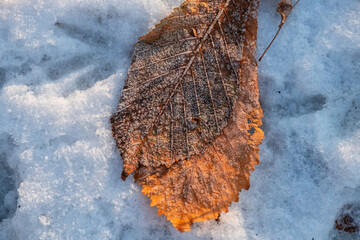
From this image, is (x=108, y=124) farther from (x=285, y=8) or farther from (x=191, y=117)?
(x=285, y=8)

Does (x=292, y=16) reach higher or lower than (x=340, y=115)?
higher

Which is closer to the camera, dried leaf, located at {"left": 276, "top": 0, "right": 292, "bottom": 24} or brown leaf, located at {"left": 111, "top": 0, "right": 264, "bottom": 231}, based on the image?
brown leaf, located at {"left": 111, "top": 0, "right": 264, "bottom": 231}

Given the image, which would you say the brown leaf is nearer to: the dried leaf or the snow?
the snow

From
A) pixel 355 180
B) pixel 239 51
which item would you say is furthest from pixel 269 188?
pixel 239 51

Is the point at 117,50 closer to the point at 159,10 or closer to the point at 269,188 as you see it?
the point at 159,10

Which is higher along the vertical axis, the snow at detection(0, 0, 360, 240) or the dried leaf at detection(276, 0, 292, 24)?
the dried leaf at detection(276, 0, 292, 24)

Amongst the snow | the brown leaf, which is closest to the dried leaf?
the snow

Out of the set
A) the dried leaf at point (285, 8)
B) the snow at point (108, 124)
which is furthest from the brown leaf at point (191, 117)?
the dried leaf at point (285, 8)
